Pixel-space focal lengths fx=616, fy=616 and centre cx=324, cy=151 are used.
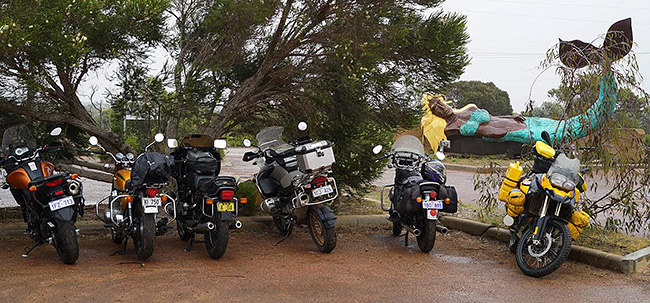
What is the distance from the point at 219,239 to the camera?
641 cm

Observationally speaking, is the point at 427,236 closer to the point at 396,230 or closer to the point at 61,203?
the point at 396,230

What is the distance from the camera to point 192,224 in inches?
273

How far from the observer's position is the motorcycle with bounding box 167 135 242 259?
6.45 m

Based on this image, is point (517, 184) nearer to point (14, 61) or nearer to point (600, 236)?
point (600, 236)

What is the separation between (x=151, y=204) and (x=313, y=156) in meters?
1.78

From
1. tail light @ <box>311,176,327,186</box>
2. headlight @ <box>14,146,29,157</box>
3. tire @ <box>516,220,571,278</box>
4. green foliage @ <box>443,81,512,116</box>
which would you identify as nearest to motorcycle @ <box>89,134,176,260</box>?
headlight @ <box>14,146,29,157</box>

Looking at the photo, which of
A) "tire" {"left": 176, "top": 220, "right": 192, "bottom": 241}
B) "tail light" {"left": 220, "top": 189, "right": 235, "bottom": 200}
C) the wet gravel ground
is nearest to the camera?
the wet gravel ground

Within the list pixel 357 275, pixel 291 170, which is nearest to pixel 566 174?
pixel 357 275

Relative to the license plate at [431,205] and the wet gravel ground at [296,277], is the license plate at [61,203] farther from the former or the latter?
the license plate at [431,205]

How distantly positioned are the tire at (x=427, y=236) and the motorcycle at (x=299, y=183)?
1.05 meters

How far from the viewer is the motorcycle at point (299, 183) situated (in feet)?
22.4

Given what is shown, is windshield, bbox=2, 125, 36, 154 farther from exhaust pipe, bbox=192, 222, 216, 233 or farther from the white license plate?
exhaust pipe, bbox=192, 222, 216, 233

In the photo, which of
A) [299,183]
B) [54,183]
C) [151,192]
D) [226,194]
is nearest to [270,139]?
[299,183]

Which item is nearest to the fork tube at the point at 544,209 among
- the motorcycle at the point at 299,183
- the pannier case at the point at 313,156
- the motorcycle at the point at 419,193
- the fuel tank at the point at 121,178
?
the motorcycle at the point at 419,193
